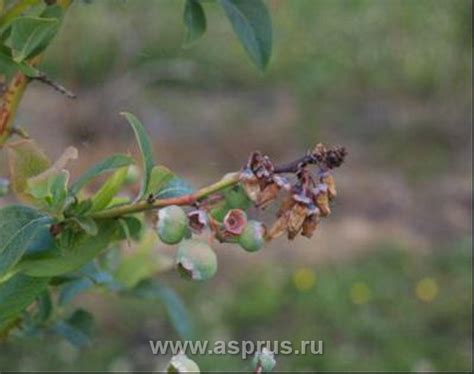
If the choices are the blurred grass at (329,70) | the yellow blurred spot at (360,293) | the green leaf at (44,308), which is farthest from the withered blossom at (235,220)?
the blurred grass at (329,70)

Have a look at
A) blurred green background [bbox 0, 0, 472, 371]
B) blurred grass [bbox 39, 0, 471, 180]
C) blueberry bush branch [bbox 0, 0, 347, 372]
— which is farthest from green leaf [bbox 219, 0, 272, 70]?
blurred grass [bbox 39, 0, 471, 180]

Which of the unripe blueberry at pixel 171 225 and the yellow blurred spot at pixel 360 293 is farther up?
the yellow blurred spot at pixel 360 293

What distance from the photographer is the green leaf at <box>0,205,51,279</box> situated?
2.48ft

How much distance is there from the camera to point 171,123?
421 centimetres

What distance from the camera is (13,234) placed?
0.76 m

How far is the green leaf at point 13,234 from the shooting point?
76 centimetres

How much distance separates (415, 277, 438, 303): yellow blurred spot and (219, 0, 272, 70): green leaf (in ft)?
6.69

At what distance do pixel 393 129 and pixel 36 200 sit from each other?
3.53m

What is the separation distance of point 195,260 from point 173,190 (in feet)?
0.26

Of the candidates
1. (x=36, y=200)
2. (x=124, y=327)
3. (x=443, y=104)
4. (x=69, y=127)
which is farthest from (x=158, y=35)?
(x=36, y=200)

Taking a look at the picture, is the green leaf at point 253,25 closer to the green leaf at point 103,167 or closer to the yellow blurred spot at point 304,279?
the green leaf at point 103,167

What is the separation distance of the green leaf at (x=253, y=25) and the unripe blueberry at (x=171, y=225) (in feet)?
0.96

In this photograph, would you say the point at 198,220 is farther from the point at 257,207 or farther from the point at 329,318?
the point at 329,318

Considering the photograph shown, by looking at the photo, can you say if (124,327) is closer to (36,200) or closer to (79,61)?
(79,61)
